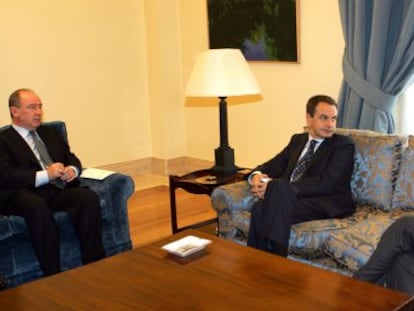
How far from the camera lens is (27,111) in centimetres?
375

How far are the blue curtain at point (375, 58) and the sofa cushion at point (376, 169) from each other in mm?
674

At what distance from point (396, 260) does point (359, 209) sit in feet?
3.14

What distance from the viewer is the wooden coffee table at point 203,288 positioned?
84.9 inches

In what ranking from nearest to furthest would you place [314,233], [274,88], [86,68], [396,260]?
1. [396,260]
2. [314,233]
3. [274,88]
4. [86,68]

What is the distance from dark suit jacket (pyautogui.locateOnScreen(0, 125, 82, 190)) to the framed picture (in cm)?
206

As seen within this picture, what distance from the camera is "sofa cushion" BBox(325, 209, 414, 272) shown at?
2881 mm

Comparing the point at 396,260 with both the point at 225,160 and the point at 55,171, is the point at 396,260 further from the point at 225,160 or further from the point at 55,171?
the point at 55,171

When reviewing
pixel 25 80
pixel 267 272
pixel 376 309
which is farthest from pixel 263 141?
pixel 376 309

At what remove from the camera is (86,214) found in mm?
3525

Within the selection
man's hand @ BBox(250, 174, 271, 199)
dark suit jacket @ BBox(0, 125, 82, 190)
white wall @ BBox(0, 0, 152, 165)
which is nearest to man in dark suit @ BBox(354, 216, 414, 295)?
man's hand @ BBox(250, 174, 271, 199)

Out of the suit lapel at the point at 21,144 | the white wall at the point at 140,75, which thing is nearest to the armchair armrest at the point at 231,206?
the suit lapel at the point at 21,144

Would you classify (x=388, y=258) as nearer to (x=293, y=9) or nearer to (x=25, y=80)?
(x=293, y=9)

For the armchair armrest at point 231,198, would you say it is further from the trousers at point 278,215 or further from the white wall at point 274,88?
the white wall at point 274,88

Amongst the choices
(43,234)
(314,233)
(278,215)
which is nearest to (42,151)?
(43,234)
